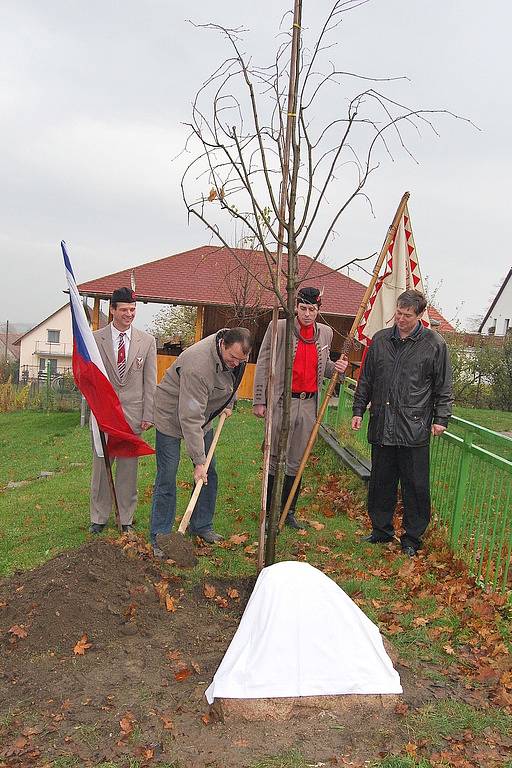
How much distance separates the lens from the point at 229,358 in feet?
17.4

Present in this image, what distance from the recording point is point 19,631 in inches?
170

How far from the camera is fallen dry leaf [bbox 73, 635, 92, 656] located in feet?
13.6

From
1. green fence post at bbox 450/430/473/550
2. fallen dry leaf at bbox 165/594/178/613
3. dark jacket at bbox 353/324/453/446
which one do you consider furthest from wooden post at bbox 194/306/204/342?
fallen dry leaf at bbox 165/594/178/613

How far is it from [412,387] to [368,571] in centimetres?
145

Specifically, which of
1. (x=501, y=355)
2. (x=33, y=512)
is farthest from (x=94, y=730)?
(x=501, y=355)

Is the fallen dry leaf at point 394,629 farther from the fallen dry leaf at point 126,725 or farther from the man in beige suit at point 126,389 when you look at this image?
the man in beige suit at point 126,389

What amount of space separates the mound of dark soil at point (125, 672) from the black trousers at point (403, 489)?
1.45 meters

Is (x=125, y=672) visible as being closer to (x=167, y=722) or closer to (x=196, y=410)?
(x=167, y=722)

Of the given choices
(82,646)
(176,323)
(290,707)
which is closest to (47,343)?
(176,323)

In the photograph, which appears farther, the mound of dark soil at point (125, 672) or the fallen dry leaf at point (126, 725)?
the fallen dry leaf at point (126, 725)

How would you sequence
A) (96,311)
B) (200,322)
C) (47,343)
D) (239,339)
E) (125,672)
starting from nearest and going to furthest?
(125,672) < (239,339) < (96,311) < (200,322) < (47,343)

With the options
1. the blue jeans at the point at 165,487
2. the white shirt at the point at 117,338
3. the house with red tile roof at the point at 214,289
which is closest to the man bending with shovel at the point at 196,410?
the blue jeans at the point at 165,487

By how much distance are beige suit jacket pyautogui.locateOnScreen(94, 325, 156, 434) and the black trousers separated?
6.52 ft

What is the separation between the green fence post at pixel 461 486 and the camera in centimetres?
554
